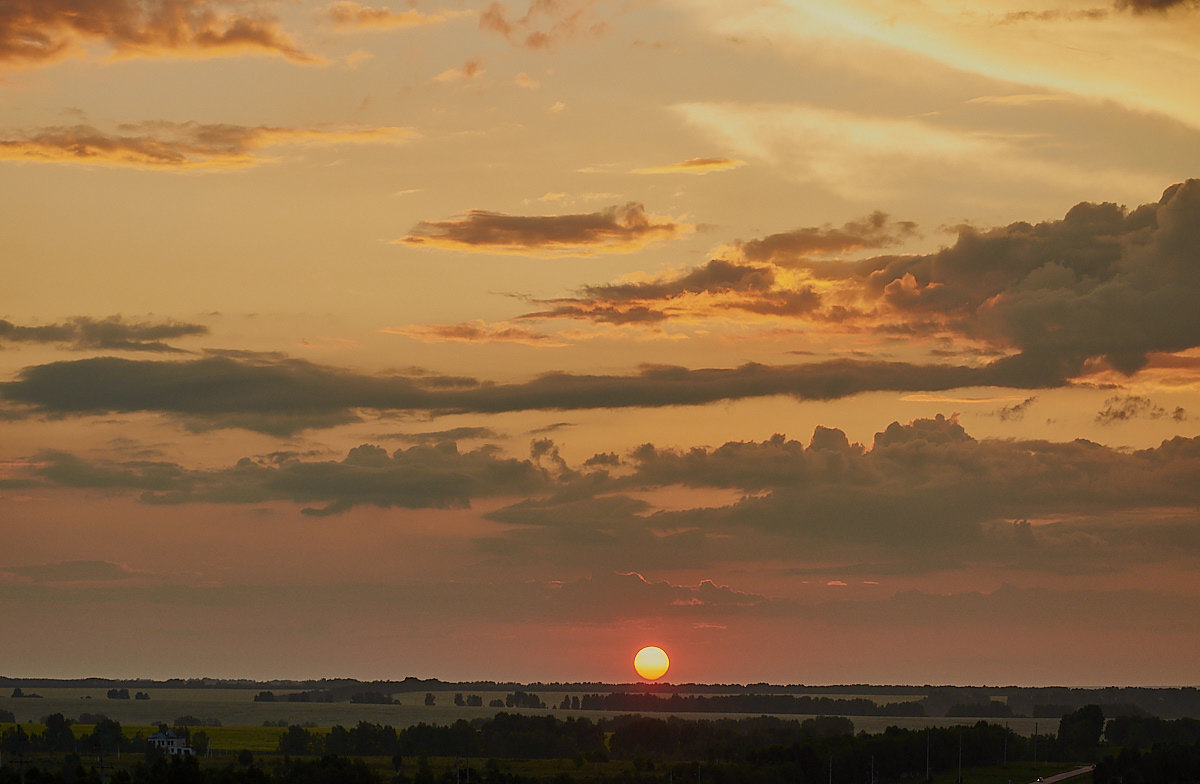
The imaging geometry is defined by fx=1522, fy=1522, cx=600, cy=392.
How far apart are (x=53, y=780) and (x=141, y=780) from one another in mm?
12416

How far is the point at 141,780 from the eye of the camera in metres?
Answer: 184

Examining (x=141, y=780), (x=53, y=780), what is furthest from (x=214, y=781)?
(x=53, y=780)

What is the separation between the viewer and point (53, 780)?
6855 inches

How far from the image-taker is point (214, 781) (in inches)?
7441

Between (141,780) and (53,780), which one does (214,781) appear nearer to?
(141,780)

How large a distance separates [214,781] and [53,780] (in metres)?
21.2

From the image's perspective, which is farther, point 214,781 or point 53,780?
point 214,781

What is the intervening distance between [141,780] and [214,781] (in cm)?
917
